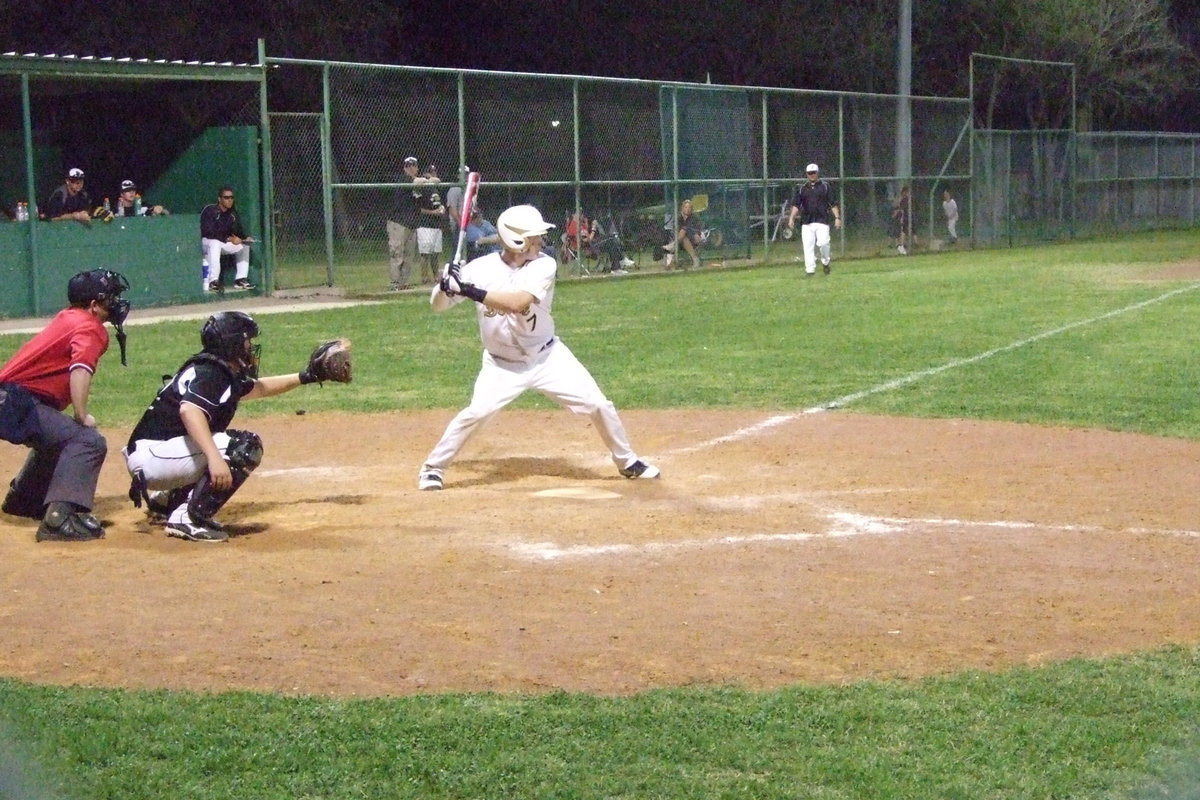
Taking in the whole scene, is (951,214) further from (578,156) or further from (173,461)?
(173,461)

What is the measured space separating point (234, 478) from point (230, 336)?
2.21 feet

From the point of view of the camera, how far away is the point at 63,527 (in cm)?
756

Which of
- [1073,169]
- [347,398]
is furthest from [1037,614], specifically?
[1073,169]

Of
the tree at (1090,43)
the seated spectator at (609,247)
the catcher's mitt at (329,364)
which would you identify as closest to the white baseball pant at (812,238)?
the seated spectator at (609,247)

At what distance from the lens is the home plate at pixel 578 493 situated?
28.1ft

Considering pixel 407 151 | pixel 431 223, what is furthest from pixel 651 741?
pixel 407 151

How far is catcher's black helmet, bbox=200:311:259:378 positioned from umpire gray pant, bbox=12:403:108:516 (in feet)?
2.58

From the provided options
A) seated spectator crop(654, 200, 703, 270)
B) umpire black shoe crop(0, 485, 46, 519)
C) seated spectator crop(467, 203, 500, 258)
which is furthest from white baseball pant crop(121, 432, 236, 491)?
seated spectator crop(654, 200, 703, 270)

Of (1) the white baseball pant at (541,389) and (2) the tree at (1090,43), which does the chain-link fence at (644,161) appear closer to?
(2) the tree at (1090,43)

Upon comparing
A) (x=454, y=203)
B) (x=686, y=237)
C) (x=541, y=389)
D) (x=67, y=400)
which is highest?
(x=454, y=203)

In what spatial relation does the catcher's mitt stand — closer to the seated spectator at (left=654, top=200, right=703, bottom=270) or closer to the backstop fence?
the backstop fence

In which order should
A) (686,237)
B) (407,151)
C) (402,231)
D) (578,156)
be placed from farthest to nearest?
(686,237)
(578,156)
(407,151)
(402,231)

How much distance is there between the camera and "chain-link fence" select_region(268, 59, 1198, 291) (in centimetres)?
2309

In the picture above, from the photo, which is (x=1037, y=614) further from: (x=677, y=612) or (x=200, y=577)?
(x=200, y=577)
